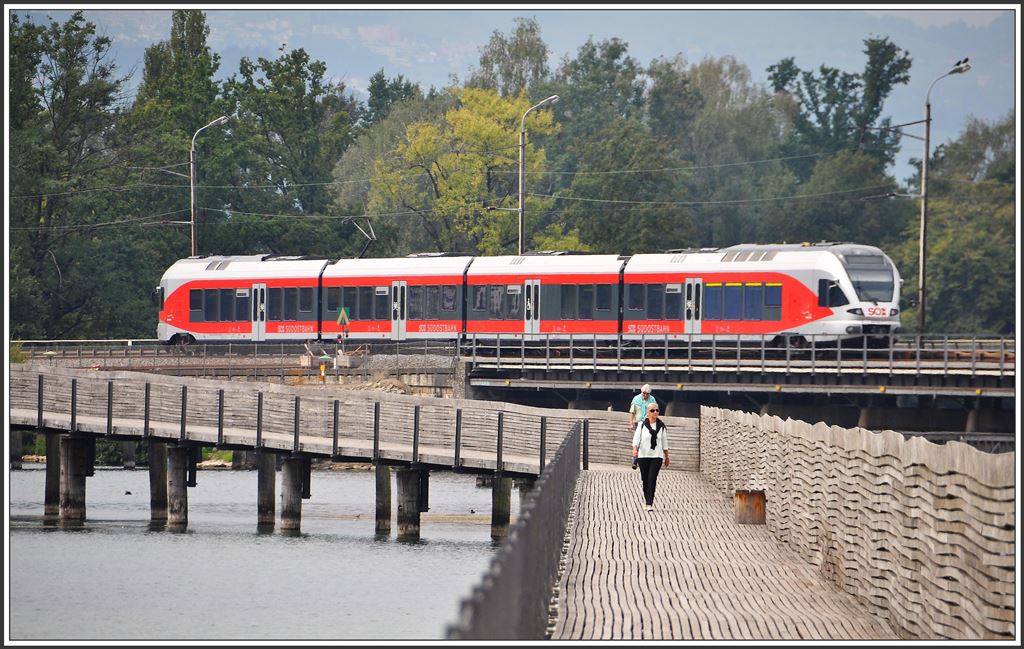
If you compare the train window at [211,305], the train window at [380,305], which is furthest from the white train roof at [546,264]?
the train window at [211,305]

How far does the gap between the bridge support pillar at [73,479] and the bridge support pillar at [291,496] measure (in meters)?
4.42

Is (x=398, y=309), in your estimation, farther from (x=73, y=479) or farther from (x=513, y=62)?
(x=513, y=62)

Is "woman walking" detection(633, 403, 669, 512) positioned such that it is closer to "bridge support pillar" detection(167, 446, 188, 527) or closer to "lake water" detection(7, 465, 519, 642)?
"lake water" detection(7, 465, 519, 642)

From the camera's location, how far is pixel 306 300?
60.3m

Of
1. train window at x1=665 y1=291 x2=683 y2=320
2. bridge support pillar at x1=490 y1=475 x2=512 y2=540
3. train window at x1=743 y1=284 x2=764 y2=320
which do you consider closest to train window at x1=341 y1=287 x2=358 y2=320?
train window at x1=665 y1=291 x2=683 y2=320

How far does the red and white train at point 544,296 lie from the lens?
51844 millimetres

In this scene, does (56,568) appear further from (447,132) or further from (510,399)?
(447,132)

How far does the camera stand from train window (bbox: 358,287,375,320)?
194 feet

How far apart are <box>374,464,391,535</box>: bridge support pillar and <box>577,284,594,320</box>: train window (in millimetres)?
17875

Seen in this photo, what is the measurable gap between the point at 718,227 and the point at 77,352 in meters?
68.2

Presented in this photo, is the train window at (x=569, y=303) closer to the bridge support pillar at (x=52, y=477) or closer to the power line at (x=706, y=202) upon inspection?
the bridge support pillar at (x=52, y=477)

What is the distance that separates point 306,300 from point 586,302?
417 inches

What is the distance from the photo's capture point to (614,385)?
164ft

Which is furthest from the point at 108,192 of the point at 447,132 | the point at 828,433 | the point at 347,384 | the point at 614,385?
the point at 828,433
